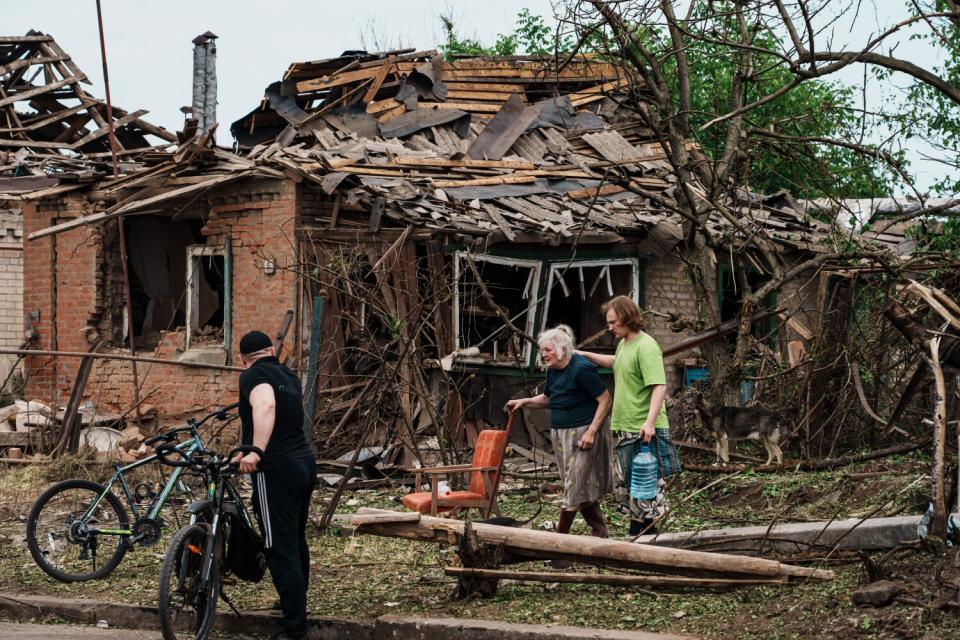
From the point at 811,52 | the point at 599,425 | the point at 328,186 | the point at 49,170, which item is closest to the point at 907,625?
the point at 599,425

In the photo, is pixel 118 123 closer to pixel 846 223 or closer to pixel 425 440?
pixel 425 440

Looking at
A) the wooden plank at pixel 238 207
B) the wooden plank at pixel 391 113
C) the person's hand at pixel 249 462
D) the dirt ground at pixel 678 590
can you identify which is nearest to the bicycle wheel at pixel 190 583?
the person's hand at pixel 249 462

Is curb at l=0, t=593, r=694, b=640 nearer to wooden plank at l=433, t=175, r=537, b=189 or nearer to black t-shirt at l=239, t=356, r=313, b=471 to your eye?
black t-shirt at l=239, t=356, r=313, b=471

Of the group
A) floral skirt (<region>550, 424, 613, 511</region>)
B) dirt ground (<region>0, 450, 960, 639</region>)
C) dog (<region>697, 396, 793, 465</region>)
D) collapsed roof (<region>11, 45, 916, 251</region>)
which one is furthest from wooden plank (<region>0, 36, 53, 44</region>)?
floral skirt (<region>550, 424, 613, 511</region>)

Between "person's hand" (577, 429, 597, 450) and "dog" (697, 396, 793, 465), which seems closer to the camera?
"person's hand" (577, 429, 597, 450)

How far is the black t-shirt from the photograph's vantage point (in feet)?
21.2

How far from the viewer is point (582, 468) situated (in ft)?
26.2

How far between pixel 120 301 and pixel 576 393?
32.8ft

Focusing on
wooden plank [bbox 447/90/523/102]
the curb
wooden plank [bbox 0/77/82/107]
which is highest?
wooden plank [bbox 0/77/82/107]

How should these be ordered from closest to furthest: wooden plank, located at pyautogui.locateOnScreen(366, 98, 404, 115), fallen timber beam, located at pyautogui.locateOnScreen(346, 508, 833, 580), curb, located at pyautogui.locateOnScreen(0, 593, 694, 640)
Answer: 1. curb, located at pyautogui.locateOnScreen(0, 593, 694, 640)
2. fallen timber beam, located at pyautogui.locateOnScreen(346, 508, 833, 580)
3. wooden plank, located at pyautogui.locateOnScreen(366, 98, 404, 115)

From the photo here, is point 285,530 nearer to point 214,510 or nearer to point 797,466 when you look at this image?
point 214,510

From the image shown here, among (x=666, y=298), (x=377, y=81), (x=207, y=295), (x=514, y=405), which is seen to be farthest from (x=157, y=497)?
(x=377, y=81)

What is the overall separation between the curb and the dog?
5.08 meters

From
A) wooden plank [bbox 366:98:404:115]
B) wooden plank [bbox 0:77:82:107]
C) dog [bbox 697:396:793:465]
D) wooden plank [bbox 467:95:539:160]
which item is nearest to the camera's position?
dog [bbox 697:396:793:465]
